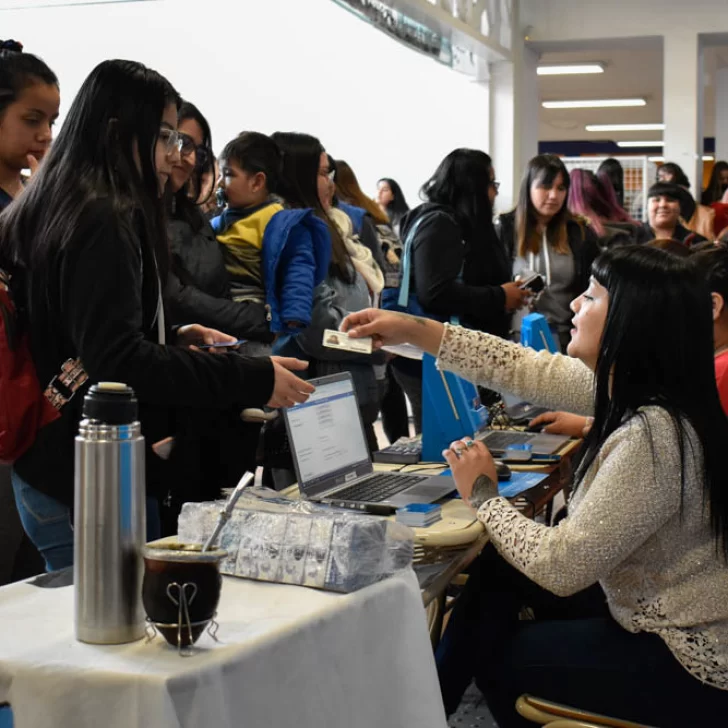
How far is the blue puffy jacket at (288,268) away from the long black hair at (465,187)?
43.1 inches

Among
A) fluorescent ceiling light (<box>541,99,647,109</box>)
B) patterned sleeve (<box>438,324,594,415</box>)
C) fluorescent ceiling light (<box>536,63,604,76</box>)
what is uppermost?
fluorescent ceiling light (<box>536,63,604,76</box>)

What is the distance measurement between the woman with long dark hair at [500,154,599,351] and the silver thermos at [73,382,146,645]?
3837 millimetres

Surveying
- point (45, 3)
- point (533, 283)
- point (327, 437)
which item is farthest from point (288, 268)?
point (45, 3)

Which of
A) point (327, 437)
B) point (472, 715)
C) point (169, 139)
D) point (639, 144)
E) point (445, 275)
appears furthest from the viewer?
point (639, 144)

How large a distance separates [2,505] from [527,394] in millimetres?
1248

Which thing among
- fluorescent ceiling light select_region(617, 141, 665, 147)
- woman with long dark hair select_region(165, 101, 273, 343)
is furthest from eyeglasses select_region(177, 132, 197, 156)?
fluorescent ceiling light select_region(617, 141, 665, 147)

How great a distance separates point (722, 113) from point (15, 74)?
12.1 metres

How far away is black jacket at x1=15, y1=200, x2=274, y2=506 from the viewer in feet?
5.82

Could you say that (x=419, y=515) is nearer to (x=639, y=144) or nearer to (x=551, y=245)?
(x=551, y=245)

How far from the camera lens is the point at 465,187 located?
421 centimetres

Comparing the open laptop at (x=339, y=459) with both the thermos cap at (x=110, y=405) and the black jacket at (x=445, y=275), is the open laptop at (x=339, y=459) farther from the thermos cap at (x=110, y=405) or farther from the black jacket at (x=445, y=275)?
the black jacket at (x=445, y=275)

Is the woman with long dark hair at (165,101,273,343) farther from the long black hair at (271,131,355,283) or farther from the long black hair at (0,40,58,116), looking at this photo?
the long black hair at (0,40,58,116)

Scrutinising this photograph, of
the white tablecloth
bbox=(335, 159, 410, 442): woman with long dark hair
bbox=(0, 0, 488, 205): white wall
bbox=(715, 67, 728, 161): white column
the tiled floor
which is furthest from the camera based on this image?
bbox=(715, 67, 728, 161): white column

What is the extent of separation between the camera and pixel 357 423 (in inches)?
101
